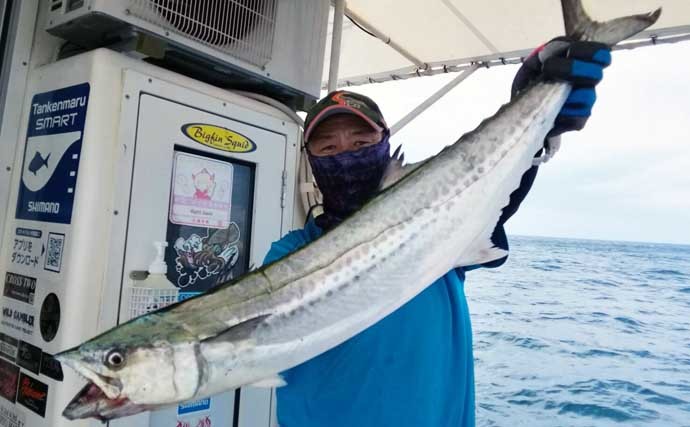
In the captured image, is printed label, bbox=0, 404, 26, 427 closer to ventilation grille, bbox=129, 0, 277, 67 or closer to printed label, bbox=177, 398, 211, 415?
printed label, bbox=177, 398, 211, 415

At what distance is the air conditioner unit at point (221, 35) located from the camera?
209 cm

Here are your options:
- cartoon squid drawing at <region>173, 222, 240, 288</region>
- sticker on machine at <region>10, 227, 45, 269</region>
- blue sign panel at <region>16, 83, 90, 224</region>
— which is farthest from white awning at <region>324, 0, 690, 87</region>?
sticker on machine at <region>10, 227, 45, 269</region>

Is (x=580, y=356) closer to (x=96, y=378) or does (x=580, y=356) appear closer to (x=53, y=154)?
(x=53, y=154)

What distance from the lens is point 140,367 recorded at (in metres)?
1.18

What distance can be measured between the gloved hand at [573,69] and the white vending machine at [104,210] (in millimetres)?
1474

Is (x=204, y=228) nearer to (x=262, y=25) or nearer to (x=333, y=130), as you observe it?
(x=333, y=130)

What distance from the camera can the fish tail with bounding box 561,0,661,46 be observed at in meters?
1.60

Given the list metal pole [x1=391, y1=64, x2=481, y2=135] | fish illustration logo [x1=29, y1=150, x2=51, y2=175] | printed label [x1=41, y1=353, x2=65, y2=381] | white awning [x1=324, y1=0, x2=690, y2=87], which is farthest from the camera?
metal pole [x1=391, y1=64, x2=481, y2=135]

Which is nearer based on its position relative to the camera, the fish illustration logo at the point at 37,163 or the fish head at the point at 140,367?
the fish head at the point at 140,367

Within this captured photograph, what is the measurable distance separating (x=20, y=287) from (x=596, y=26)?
2486 millimetres

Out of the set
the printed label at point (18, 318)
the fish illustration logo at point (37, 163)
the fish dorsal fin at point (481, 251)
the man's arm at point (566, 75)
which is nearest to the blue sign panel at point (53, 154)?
the fish illustration logo at point (37, 163)

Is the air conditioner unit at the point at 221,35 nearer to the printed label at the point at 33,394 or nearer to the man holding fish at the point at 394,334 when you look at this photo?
the man holding fish at the point at 394,334


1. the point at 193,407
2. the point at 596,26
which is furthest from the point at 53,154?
the point at 596,26

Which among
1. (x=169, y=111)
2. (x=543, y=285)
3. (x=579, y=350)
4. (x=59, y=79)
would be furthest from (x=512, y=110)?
(x=543, y=285)
